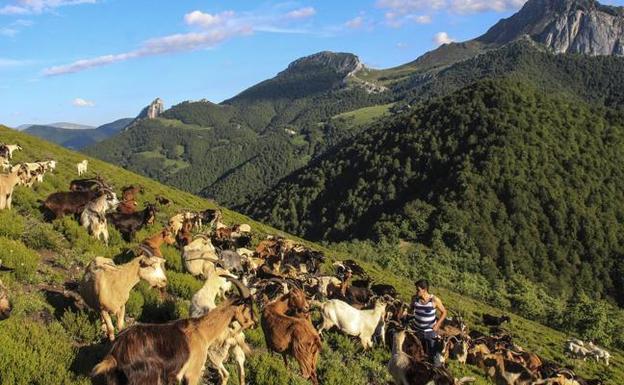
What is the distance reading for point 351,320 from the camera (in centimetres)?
1352

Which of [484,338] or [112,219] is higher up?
[112,219]

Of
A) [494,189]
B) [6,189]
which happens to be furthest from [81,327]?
[494,189]

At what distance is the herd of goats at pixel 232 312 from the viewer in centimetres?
652

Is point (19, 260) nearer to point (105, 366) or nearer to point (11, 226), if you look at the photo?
point (11, 226)

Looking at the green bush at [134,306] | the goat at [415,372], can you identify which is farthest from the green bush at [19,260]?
the goat at [415,372]

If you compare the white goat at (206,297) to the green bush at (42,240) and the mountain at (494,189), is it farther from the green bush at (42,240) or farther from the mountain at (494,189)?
the mountain at (494,189)

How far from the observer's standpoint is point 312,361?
30.7 ft

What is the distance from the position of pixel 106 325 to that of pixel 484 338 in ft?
49.8

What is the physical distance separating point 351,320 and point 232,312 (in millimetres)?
6561

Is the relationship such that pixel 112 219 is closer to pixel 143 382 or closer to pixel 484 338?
pixel 143 382

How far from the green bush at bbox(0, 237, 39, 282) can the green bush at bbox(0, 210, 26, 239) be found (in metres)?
1.15

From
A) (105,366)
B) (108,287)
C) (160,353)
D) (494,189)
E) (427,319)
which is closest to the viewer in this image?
(105,366)

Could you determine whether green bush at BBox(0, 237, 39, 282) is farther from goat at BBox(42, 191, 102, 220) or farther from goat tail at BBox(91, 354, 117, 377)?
goat tail at BBox(91, 354, 117, 377)

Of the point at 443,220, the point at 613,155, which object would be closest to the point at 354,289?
the point at 443,220
